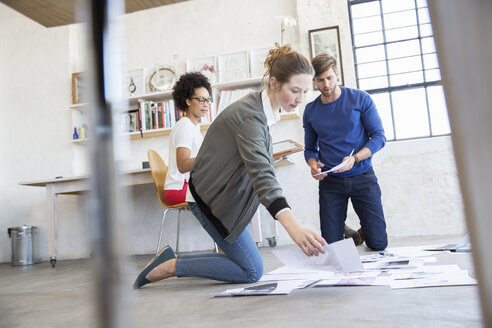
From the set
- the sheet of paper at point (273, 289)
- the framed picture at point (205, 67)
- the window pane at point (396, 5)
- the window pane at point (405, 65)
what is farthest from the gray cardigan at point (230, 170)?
the window pane at point (396, 5)

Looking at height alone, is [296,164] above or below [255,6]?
below

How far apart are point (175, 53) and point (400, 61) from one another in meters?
2.31

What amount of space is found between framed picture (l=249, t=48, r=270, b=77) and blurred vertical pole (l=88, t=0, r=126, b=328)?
156 inches

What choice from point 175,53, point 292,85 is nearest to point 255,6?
point 175,53

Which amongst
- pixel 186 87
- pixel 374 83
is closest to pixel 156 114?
pixel 186 87

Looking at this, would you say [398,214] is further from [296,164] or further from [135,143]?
[135,143]

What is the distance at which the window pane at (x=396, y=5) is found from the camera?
4.13m

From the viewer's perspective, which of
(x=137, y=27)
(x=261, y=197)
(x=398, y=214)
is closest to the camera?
(x=261, y=197)

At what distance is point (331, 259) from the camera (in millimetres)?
1449

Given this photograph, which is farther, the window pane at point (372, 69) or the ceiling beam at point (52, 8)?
the window pane at point (372, 69)

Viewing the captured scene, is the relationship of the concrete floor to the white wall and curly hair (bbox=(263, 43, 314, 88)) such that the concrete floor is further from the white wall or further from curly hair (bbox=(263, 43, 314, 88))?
the white wall

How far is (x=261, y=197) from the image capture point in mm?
1399

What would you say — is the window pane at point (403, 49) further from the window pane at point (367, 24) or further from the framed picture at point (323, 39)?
the framed picture at point (323, 39)

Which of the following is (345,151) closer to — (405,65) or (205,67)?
(405,65)
